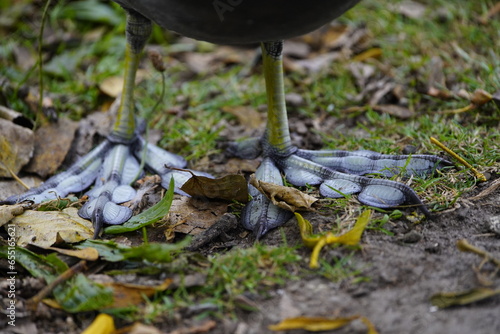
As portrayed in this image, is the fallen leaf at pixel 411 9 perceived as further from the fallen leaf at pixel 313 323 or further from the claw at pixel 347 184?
the fallen leaf at pixel 313 323

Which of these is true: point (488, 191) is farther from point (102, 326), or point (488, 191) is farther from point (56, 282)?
point (56, 282)

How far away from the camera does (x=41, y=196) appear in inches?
105

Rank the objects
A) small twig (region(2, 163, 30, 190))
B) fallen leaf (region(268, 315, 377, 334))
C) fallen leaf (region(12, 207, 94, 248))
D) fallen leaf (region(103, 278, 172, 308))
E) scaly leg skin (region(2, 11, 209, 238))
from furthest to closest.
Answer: small twig (region(2, 163, 30, 190))
scaly leg skin (region(2, 11, 209, 238))
fallen leaf (region(12, 207, 94, 248))
fallen leaf (region(103, 278, 172, 308))
fallen leaf (region(268, 315, 377, 334))

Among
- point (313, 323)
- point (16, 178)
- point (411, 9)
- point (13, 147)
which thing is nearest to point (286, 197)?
point (313, 323)

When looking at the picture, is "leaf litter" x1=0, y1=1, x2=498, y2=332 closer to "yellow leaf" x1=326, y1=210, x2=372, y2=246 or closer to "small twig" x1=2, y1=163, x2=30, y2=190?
"yellow leaf" x1=326, y1=210, x2=372, y2=246

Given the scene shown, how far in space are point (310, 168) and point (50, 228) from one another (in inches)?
49.0

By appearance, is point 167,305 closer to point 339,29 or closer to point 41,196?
point 41,196

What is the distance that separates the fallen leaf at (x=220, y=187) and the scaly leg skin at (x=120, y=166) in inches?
6.2

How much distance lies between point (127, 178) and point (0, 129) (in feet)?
2.51

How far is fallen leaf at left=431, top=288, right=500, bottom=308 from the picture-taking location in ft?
5.79

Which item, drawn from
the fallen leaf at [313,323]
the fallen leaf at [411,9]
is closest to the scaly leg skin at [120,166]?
the fallen leaf at [313,323]

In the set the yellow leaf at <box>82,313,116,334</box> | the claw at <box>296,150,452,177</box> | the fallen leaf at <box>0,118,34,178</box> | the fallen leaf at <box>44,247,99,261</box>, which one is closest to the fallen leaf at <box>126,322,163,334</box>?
the yellow leaf at <box>82,313,116,334</box>

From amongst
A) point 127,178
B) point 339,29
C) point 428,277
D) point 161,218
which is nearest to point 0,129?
point 127,178

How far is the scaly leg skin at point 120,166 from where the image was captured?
2.64 metres
